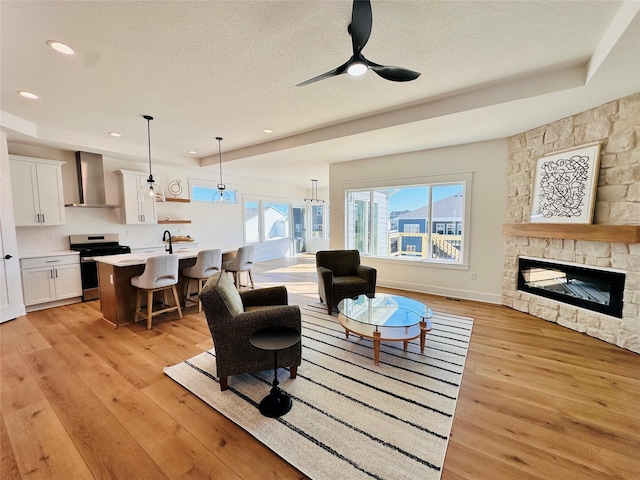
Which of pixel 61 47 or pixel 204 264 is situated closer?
pixel 61 47

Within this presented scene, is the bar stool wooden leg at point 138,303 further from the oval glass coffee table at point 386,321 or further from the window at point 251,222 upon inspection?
the window at point 251,222

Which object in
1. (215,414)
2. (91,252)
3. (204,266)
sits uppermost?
(91,252)

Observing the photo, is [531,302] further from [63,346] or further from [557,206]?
[63,346]

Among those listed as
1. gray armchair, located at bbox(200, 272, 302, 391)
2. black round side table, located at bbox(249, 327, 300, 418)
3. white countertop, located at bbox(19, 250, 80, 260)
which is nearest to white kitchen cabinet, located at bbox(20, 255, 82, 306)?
white countertop, located at bbox(19, 250, 80, 260)

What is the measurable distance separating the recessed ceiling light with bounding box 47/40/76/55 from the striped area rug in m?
2.85

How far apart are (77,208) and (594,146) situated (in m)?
7.71

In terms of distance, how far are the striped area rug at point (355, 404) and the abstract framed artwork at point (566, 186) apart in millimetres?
2095

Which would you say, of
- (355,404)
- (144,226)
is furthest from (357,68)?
(144,226)

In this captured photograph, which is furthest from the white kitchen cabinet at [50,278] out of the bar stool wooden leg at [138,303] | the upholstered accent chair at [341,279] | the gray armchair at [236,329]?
the upholstered accent chair at [341,279]

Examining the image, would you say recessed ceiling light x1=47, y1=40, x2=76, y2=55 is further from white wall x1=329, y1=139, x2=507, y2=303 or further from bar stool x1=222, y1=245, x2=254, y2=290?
white wall x1=329, y1=139, x2=507, y2=303

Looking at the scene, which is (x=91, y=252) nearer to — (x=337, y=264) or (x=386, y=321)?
(x=337, y=264)

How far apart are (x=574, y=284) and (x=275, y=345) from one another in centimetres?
386

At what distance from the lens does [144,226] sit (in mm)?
5523

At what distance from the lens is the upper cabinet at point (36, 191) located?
3933 mm
